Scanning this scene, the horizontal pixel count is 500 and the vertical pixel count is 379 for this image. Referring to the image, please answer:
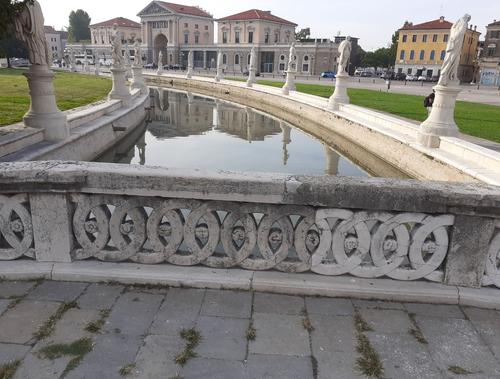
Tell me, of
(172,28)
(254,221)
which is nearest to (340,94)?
(254,221)

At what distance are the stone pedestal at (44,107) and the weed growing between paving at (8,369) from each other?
26.6 ft

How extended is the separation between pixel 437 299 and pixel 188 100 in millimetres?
29183

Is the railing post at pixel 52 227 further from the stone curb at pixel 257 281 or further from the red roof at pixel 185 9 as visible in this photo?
the red roof at pixel 185 9

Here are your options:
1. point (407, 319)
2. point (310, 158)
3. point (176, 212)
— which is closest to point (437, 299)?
point (407, 319)

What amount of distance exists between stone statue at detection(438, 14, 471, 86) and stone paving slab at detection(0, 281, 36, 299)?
433 inches

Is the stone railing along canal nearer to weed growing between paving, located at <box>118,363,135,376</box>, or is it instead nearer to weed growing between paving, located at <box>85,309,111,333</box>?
weed growing between paving, located at <box>85,309,111,333</box>

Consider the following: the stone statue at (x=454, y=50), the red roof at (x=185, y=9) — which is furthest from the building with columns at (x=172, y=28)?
the stone statue at (x=454, y=50)

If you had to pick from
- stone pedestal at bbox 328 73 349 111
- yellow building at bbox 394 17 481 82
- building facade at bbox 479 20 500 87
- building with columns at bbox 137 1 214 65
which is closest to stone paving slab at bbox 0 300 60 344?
stone pedestal at bbox 328 73 349 111

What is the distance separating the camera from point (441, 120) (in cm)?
1104

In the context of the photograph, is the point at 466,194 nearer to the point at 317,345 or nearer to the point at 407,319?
the point at 407,319

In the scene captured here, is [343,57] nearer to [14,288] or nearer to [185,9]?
[14,288]

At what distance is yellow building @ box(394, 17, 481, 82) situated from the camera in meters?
66.8

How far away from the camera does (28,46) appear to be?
8.87m

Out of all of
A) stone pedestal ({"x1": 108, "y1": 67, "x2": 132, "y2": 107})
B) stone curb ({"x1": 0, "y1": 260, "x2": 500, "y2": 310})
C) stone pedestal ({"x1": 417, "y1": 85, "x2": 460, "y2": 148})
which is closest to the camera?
stone curb ({"x1": 0, "y1": 260, "x2": 500, "y2": 310})
